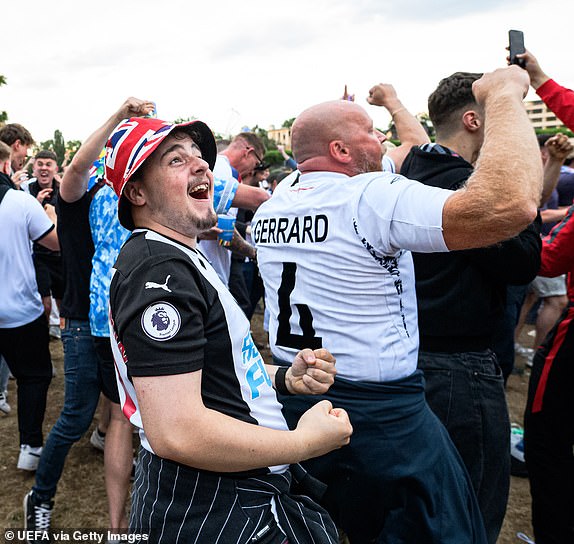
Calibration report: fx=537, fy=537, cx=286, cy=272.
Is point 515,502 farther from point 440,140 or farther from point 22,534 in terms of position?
point 22,534

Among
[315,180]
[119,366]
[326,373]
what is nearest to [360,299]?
[326,373]

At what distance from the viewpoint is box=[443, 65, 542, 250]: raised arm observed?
151 cm

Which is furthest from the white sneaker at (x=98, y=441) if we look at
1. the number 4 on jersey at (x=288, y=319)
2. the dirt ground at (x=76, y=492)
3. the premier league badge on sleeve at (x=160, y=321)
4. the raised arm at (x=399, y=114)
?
the premier league badge on sleeve at (x=160, y=321)

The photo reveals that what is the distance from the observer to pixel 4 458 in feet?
13.4

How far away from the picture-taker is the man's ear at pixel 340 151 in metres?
2.15

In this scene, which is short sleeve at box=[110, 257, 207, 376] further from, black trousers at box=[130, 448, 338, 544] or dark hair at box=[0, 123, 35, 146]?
dark hair at box=[0, 123, 35, 146]

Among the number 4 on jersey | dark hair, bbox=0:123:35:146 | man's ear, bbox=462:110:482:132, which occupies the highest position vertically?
dark hair, bbox=0:123:35:146

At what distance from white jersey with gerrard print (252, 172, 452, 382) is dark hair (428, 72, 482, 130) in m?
0.92

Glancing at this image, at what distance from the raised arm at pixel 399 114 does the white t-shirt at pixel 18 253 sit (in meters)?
2.24

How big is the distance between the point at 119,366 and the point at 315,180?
3.50ft

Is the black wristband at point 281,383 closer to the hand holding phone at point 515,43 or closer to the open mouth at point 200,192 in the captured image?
the open mouth at point 200,192

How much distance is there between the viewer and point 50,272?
5.81 metres

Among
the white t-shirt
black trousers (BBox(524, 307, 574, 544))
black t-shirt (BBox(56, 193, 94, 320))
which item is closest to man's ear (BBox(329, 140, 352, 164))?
black trousers (BBox(524, 307, 574, 544))
